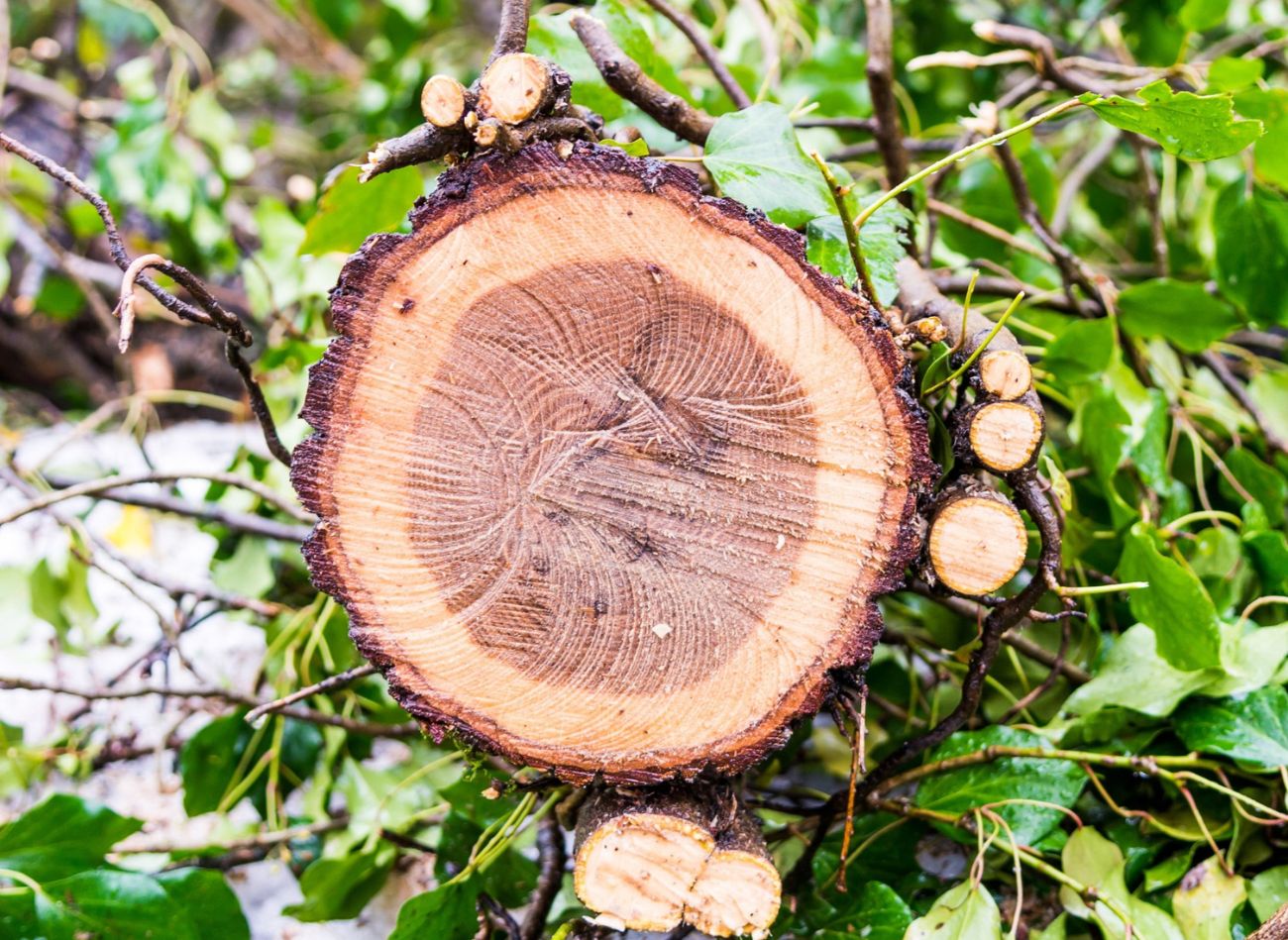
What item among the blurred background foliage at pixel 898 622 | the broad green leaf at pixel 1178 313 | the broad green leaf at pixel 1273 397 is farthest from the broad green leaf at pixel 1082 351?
the broad green leaf at pixel 1273 397

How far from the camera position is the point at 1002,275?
1051 mm

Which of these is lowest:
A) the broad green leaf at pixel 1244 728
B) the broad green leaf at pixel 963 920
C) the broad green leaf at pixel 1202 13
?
the broad green leaf at pixel 963 920

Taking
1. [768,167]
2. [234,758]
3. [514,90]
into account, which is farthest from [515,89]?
[234,758]

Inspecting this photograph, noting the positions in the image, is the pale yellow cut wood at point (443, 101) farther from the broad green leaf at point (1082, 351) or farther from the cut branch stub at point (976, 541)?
the broad green leaf at point (1082, 351)

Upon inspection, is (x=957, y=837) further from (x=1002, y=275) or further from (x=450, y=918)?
(x=1002, y=275)

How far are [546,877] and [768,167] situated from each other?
0.55m

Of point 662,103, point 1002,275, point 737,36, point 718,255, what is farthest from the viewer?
point 737,36

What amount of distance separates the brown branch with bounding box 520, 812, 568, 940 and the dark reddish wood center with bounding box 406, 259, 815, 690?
249 millimetres

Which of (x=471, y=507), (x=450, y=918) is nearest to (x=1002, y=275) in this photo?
(x=471, y=507)

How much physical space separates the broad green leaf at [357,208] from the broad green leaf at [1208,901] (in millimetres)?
756

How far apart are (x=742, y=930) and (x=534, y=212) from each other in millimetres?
424

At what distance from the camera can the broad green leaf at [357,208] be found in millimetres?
782

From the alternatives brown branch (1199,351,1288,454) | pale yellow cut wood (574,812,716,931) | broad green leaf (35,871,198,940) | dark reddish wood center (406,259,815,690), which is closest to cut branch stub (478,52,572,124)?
dark reddish wood center (406,259,815,690)

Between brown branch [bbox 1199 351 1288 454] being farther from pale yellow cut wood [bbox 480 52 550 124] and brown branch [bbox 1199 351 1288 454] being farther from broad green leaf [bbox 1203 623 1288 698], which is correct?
pale yellow cut wood [bbox 480 52 550 124]
